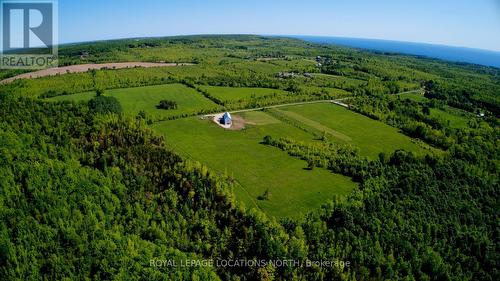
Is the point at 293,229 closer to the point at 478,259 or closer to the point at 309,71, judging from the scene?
the point at 478,259

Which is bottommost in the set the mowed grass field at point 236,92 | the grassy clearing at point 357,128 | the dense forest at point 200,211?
the dense forest at point 200,211

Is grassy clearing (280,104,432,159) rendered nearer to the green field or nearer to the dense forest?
the green field

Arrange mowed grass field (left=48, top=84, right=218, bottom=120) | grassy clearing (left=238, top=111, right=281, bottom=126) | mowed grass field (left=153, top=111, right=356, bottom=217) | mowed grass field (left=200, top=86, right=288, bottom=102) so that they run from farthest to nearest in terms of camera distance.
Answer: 1. mowed grass field (left=200, top=86, right=288, bottom=102)
2. mowed grass field (left=48, top=84, right=218, bottom=120)
3. grassy clearing (left=238, top=111, right=281, bottom=126)
4. mowed grass field (left=153, top=111, right=356, bottom=217)

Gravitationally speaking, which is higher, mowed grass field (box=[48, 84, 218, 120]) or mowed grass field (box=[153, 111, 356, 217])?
mowed grass field (box=[48, 84, 218, 120])

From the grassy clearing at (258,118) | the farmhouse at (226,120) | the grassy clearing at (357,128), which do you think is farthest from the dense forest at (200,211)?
the farmhouse at (226,120)

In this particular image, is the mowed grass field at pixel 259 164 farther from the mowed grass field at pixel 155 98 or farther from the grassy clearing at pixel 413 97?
the grassy clearing at pixel 413 97

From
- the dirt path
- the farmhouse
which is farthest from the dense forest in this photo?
the dirt path
